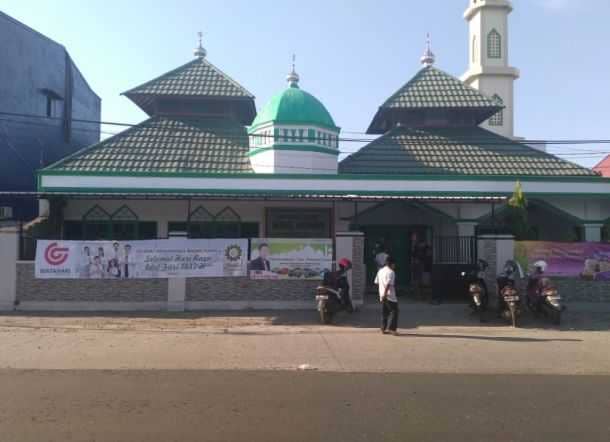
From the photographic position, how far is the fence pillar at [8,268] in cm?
1202

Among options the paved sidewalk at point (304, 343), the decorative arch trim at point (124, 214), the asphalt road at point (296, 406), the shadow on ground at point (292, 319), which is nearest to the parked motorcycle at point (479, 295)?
the shadow on ground at point (292, 319)

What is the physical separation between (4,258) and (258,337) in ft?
21.7

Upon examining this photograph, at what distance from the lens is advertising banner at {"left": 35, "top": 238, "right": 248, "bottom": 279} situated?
12188 millimetres

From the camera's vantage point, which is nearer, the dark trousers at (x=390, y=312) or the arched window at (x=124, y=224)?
the dark trousers at (x=390, y=312)

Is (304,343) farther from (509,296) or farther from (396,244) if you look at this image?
(396,244)

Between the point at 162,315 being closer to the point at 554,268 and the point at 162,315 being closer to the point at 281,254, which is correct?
the point at 281,254

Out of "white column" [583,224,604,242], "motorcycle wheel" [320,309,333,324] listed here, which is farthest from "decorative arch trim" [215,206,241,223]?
"white column" [583,224,604,242]

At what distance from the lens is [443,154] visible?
58.4 feet

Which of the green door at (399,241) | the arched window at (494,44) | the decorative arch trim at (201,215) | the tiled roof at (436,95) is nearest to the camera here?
the decorative arch trim at (201,215)

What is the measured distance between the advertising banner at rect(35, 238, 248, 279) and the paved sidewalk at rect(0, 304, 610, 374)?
1.08m

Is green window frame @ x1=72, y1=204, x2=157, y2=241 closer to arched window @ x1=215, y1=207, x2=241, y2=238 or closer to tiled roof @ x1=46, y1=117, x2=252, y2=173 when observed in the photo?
tiled roof @ x1=46, y1=117, x2=252, y2=173

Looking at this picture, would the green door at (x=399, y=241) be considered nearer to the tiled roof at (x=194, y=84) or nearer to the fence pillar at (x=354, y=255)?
the fence pillar at (x=354, y=255)

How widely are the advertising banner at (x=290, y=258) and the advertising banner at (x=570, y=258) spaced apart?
4984 millimetres

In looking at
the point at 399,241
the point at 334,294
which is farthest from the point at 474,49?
the point at 334,294
